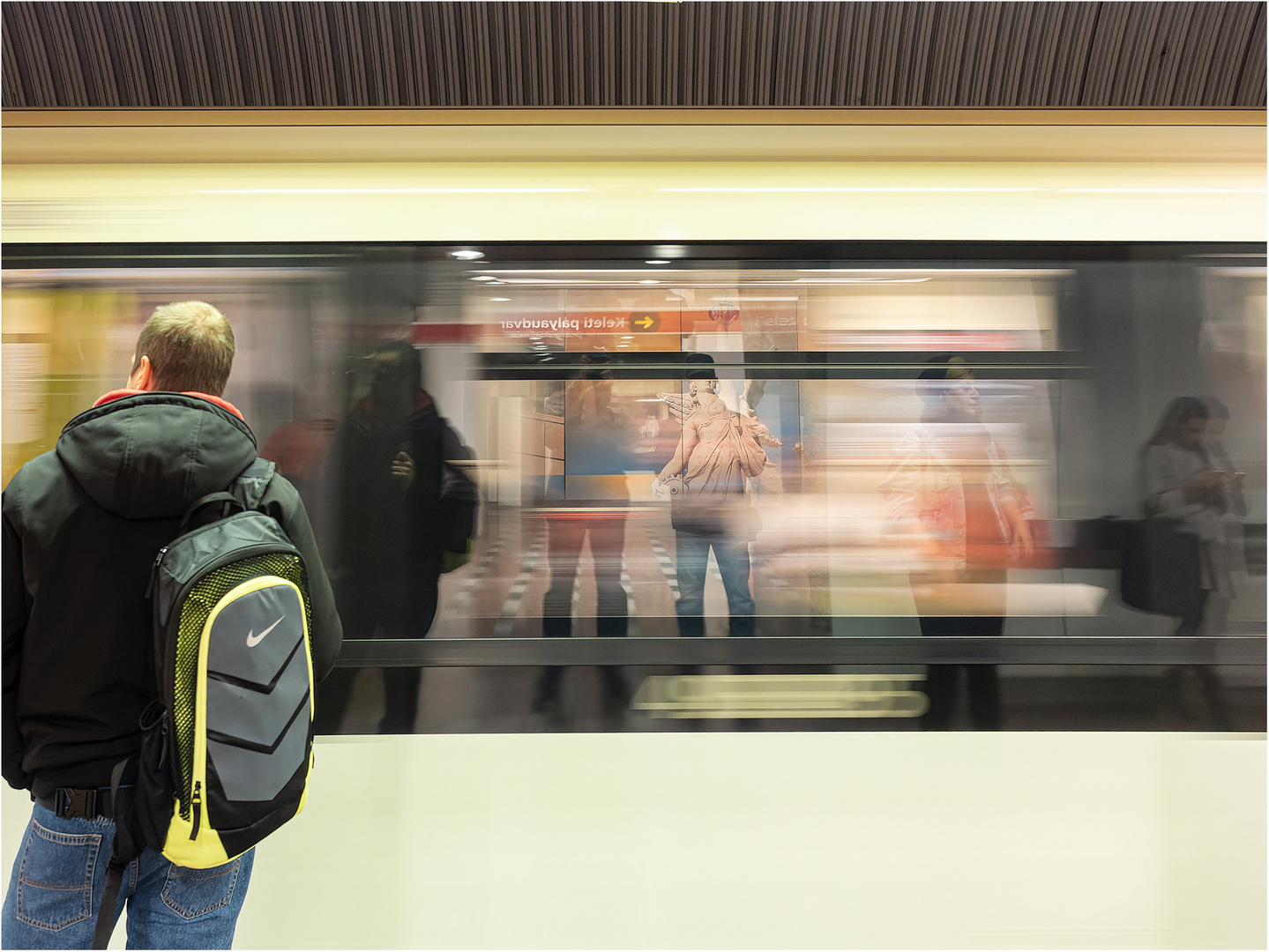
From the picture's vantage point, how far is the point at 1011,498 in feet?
6.90

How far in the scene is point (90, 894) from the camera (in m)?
1.46

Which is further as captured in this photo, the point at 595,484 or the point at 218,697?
the point at 595,484

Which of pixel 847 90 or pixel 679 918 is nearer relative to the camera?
pixel 679 918

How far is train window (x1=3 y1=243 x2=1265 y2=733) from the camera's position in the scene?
2.08 metres

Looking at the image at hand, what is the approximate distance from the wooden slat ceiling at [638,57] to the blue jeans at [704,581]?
1.24 metres

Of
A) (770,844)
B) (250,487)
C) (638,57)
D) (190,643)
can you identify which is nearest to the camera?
(190,643)

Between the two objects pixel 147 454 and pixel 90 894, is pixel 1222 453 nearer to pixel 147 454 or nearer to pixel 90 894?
pixel 147 454

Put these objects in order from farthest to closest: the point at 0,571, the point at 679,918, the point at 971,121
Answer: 1. the point at 971,121
2. the point at 679,918
3. the point at 0,571

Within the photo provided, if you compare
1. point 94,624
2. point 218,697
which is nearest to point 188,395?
point 94,624

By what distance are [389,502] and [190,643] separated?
31.4 inches

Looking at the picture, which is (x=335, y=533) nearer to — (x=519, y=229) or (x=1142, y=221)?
(x=519, y=229)

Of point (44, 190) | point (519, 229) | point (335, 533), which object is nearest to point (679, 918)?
point (335, 533)

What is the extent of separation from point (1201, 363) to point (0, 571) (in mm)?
2853

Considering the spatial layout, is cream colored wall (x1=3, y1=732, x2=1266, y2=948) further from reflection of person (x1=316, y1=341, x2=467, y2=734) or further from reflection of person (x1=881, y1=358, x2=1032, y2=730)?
reflection of person (x1=316, y1=341, x2=467, y2=734)
